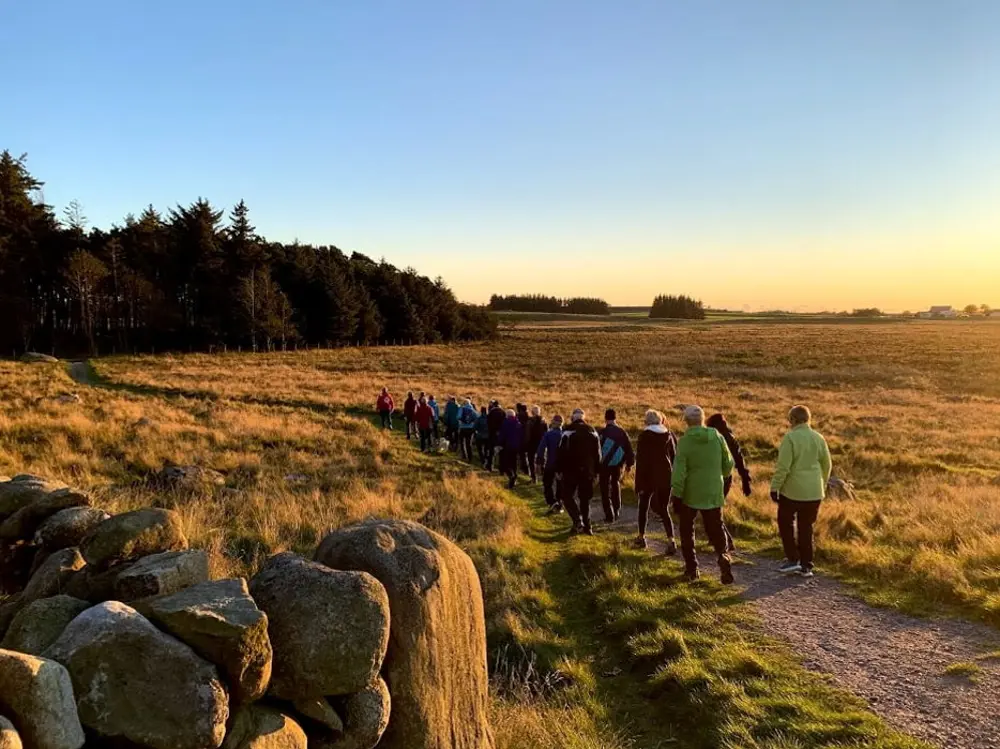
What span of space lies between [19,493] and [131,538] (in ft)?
10.5

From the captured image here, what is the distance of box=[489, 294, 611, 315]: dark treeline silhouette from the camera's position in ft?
632

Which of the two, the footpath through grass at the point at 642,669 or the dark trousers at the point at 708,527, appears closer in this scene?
the footpath through grass at the point at 642,669

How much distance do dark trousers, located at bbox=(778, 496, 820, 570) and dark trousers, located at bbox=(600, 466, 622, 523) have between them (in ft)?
12.4

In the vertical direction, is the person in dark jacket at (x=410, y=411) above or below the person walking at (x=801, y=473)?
below

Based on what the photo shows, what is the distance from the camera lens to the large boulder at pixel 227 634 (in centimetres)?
338

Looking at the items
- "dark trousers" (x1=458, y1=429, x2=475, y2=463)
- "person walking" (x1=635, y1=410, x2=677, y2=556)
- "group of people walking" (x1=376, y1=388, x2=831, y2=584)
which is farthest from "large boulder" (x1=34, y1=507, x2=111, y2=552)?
"dark trousers" (x1=458, y1=429, x2=475, y2=463)

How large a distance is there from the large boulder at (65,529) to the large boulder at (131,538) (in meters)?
1.03

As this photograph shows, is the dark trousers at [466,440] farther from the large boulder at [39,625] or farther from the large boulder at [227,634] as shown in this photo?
the large boulder at [227,634]

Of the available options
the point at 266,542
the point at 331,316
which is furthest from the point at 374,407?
the point at 331,316

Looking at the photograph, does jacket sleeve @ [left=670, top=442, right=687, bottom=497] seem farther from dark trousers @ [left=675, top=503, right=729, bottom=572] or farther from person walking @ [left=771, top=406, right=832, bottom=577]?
person walking @ [left=771, top=406, right=832, bottom=577]

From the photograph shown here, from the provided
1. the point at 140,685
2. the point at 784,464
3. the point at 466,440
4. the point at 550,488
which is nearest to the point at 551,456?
the point at 550,488

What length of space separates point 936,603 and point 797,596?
5.19ft

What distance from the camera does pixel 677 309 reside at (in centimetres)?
17900

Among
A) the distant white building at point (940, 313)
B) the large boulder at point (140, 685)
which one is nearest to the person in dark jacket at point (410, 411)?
the large boulder at point (140, 685)
